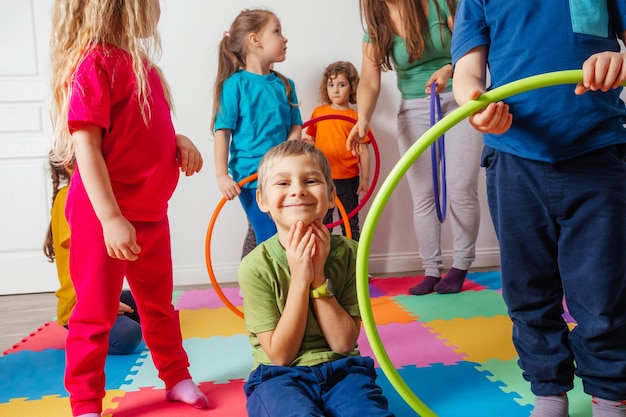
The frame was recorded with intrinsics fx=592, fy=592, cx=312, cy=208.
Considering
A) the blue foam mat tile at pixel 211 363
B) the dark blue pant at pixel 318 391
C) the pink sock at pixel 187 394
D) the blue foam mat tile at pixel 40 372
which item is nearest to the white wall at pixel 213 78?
the blue foam mat tile at pixel 211 363

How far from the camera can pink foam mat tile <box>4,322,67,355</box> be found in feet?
8.20

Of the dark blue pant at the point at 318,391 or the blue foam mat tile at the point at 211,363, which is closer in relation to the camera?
the dark blue pant at the point at 318,391

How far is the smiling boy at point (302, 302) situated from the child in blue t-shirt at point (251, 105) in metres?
1.24

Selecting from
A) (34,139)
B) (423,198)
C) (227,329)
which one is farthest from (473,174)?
(34,139)

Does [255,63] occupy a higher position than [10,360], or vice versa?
[255,63]

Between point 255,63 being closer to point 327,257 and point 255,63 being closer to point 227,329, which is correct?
point 227,329

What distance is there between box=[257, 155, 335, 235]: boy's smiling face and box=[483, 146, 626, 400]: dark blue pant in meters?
0.50

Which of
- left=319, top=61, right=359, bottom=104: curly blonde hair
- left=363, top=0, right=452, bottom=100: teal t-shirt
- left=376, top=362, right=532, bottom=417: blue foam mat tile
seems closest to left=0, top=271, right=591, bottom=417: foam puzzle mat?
left=376, top=362, right=532, bottom=417: blue foam mat tile

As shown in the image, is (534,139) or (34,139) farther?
(34,139)

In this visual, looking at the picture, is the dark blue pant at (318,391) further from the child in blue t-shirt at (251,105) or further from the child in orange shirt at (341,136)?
the child in orange shirt at (341,136)

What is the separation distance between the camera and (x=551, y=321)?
5.14ft

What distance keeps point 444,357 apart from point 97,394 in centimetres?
120

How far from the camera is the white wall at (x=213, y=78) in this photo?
11.8 feet

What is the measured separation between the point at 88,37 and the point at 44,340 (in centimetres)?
151
